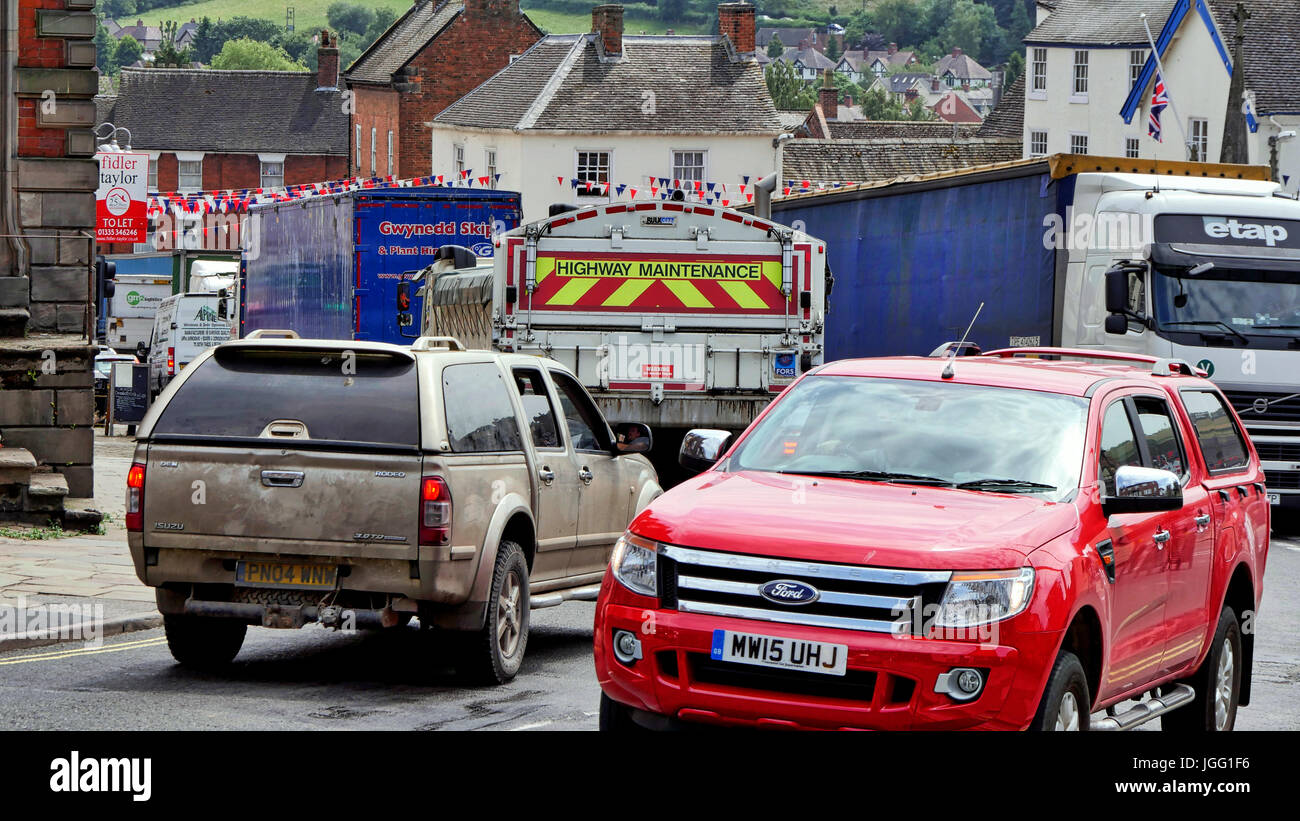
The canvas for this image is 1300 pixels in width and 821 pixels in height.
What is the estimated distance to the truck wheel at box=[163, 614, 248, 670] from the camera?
9781mm

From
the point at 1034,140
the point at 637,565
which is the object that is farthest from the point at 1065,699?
the point at 1034,140

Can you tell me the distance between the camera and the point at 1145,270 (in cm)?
1900

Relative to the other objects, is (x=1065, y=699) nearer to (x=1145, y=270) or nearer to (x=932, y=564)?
(x=932, y=564)

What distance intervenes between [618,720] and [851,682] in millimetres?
1050

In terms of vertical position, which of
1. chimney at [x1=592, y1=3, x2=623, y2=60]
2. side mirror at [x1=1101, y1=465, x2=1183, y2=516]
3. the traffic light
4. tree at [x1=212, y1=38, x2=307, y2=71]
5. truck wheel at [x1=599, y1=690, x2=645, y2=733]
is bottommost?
truck wheel at [x1=599, y1=690, x2=645, y2=733]

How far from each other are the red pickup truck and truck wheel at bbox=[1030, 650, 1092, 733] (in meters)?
0.01

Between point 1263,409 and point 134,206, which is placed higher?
point 134,206

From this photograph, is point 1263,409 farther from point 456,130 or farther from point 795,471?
point 456,130

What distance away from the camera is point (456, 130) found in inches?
2447

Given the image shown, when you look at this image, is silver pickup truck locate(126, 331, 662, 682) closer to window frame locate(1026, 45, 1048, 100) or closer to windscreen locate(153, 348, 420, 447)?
windscreen locate(153, 348, 420, 447)

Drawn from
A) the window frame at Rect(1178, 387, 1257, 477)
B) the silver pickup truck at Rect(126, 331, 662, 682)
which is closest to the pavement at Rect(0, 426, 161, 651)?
the silver pickup truck at Rect(126, 331, 662, 682)

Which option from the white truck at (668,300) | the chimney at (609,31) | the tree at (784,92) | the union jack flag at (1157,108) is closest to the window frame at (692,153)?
the chimney at (609,31)
